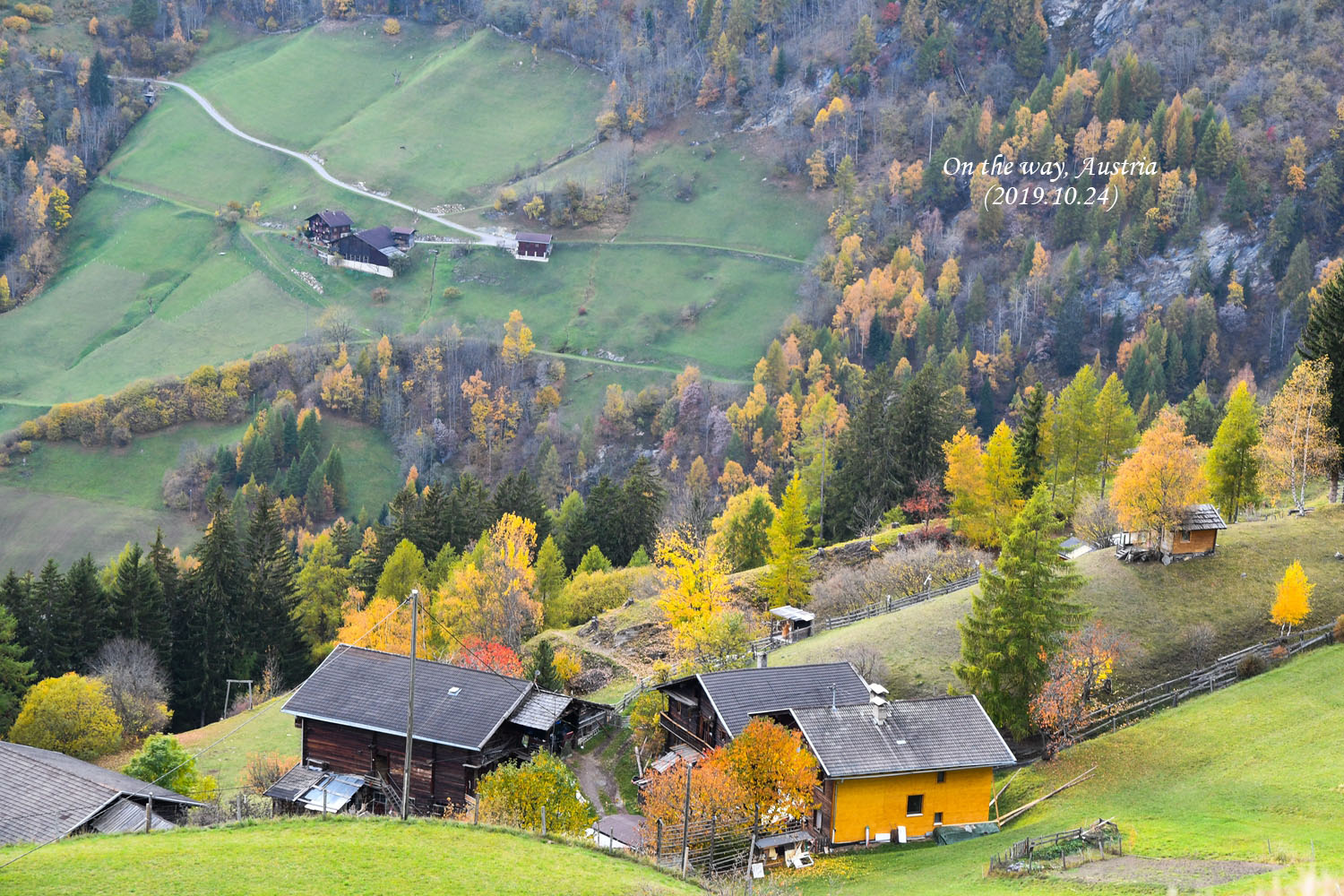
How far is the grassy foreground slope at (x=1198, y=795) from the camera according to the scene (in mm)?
36406

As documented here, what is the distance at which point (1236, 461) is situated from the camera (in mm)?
73312

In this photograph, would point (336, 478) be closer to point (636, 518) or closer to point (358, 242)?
point (358, 242)

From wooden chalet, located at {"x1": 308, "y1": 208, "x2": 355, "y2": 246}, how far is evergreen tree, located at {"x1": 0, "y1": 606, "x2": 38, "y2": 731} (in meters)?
123

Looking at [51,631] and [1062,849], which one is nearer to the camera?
[1062,849]

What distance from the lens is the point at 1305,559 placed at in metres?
64.4

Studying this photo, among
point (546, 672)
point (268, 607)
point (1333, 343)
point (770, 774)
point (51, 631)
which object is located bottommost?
point (268, 607)

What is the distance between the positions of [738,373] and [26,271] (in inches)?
4475

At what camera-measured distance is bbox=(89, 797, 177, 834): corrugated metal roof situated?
136 feet

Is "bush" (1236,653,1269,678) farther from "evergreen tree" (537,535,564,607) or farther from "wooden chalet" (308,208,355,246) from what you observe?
"wooden chalet" (308,208,355,246)

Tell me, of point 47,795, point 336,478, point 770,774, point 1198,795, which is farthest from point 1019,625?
point 336,478

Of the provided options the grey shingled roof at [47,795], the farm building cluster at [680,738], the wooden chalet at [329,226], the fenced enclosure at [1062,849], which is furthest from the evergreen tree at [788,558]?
the wooden chalet at [329,226]

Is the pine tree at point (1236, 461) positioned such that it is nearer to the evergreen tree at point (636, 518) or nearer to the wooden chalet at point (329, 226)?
the evergreen tree at point (636, 518)

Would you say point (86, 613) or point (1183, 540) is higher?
point (1183, 540)

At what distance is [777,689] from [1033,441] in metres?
38.4
